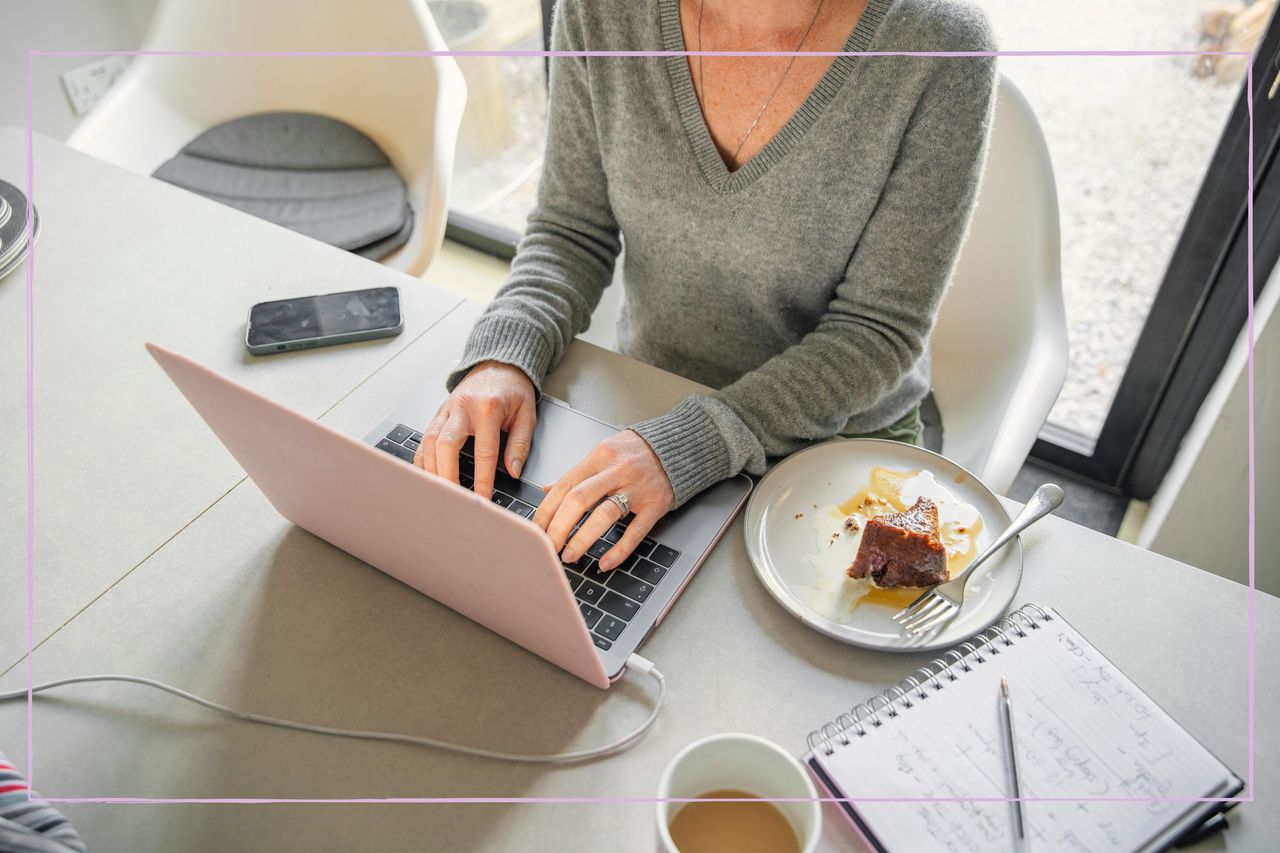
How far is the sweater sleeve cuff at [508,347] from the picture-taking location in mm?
918

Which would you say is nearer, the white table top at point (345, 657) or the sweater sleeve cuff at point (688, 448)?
the white table top at point (345, 657)

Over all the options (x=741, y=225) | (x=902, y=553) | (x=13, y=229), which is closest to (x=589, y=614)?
(x=902, y=553)

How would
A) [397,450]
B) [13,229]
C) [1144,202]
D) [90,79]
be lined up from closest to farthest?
[397,450] → [13,229] → [1144,202] → [90,79]

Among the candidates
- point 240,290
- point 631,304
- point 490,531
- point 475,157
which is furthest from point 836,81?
point 475,157

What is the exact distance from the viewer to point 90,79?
234 centimetres

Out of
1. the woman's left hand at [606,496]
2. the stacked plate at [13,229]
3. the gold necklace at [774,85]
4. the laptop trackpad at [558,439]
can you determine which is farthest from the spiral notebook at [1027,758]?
the stacked plate at [13,229]

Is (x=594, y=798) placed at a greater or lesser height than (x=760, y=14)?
lesser

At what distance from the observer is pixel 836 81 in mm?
895

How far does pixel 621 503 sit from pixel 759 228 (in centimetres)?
37

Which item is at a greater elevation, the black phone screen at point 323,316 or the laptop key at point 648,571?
the black phone screen at point 323,316

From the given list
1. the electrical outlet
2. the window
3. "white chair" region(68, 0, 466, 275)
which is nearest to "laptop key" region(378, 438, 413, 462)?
"white chair" region(68, 0, 466, 275)

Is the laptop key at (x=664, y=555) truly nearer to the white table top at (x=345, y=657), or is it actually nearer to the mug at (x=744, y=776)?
the white table top at (x=345, y=657)

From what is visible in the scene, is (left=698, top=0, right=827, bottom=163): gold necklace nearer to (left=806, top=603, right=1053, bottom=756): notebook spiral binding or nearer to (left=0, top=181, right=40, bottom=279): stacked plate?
(left=806, top=603, right=1053, bottom=756): notebook spiral binding

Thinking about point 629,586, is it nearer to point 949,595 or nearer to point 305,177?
point 949,595
